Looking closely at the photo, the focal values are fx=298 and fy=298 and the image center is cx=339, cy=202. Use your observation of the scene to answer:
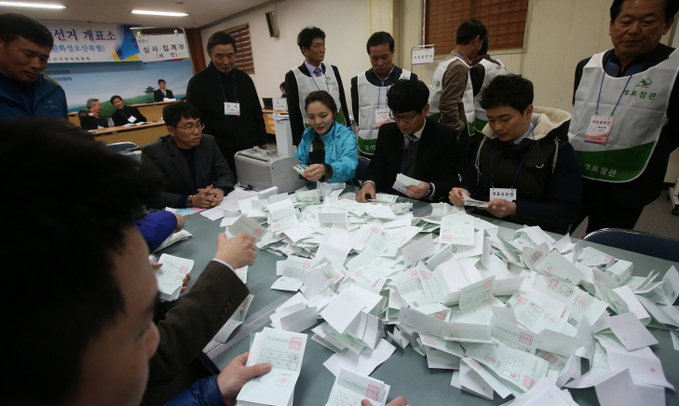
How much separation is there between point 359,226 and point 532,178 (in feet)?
3.08

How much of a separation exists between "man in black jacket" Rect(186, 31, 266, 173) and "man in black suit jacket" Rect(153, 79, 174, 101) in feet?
22.1

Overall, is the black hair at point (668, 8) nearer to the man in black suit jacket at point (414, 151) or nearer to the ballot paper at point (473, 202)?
the man in black suit jacket at point (414, 151)

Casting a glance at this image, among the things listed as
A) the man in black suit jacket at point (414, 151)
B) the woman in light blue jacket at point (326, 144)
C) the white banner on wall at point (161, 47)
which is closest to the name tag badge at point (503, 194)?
the man in black suit jacket at point (414, 151)

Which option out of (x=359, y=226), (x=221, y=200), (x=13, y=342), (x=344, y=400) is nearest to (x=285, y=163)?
(x=221, y=200)

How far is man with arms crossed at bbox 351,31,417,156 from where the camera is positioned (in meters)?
2.57

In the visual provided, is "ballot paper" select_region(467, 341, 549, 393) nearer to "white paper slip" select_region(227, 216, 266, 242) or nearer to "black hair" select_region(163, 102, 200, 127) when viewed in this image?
"white paper slip" select_region(227, 216, 266, 242)

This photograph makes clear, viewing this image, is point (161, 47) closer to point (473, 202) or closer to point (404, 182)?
point (404, 182)

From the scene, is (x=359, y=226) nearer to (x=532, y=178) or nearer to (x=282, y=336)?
(x=282, y=336)

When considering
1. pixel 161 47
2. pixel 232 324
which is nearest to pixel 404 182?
pixel 232 324

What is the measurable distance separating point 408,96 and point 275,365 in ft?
5.03

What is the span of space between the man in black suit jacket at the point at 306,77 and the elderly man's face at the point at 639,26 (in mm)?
2120

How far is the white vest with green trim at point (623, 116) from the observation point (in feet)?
4.88

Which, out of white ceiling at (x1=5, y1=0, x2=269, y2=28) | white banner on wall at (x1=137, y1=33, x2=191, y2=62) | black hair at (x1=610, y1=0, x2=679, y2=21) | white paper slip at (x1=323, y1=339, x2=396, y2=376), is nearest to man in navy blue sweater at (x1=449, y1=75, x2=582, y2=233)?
black hair at (x1=610, y1=0, x2=679, y2=21)

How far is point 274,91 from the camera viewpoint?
7.34 metres
